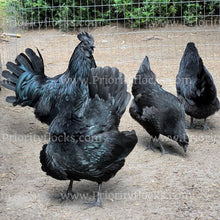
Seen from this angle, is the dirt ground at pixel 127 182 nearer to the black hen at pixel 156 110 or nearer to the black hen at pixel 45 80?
the black hen at pixel 156 110

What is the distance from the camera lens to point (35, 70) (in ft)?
21.2

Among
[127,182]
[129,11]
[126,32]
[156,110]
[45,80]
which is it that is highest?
[129,11]

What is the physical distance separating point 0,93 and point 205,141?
490cm

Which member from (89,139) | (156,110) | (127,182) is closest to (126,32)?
(156,110)

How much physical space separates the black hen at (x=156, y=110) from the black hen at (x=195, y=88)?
32.9 inches

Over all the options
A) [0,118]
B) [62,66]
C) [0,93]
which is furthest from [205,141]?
[62,66]

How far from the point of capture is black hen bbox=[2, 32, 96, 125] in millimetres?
5605

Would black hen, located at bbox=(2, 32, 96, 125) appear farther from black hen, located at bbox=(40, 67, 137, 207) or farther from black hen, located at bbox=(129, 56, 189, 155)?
black hen, located at bbox=(40, 67, 137, 207)

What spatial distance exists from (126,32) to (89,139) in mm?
9910

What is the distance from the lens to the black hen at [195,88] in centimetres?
623

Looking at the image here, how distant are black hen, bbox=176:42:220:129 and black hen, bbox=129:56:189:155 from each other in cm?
84

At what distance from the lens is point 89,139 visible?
3922 mm

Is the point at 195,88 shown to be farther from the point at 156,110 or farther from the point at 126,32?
the point at 126,32

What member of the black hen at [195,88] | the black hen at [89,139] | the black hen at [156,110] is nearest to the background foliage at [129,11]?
the black hen at [195,88]
